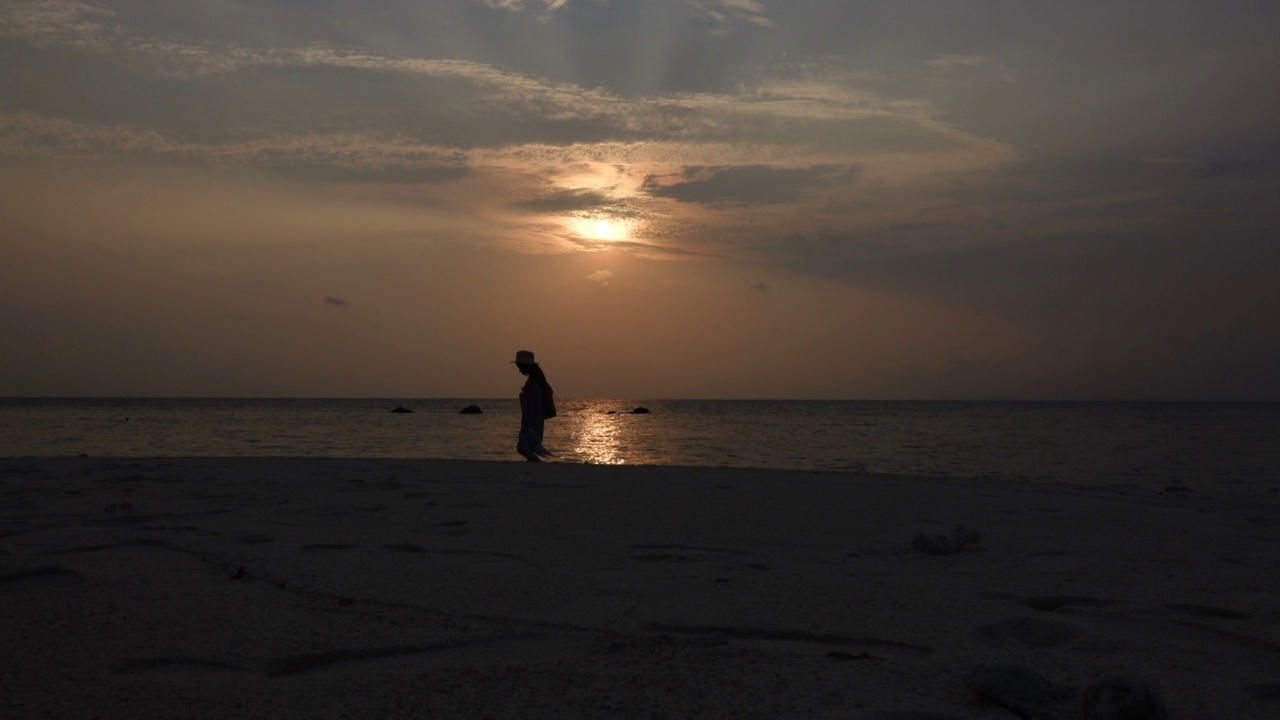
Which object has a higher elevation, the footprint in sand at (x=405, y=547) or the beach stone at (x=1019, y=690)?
the beach stone at (x=1019, y=690)

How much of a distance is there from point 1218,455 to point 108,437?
2670 cm

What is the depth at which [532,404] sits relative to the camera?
12234mm

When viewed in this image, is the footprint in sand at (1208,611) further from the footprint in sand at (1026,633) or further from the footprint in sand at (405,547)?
the footprint in sand at (405,547)

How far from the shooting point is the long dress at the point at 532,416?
12.2m

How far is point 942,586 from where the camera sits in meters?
4.02

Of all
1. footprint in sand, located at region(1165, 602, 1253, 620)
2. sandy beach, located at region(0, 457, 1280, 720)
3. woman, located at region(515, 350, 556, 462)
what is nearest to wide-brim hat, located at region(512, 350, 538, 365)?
woman, located at region(515, 350, 556, 462)

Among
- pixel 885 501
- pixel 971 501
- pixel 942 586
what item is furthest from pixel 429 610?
pixel 971 501

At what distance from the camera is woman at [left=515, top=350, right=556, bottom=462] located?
12.2 m

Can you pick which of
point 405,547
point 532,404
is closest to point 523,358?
point 532,404

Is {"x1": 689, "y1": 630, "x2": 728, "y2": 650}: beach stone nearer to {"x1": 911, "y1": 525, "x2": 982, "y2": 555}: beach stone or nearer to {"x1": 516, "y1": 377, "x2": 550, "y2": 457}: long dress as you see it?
{"x1": 911, "y1": 525, "x2": 982, "y2": 555}: beach stone

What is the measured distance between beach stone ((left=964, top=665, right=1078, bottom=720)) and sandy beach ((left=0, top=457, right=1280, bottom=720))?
21 millimetres

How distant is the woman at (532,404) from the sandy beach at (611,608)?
5.48 m

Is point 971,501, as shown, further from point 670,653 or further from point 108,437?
point 108,437

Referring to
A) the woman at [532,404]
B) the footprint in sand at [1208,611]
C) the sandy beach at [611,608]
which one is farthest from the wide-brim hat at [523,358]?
the footprint in sand at [1208,611]
